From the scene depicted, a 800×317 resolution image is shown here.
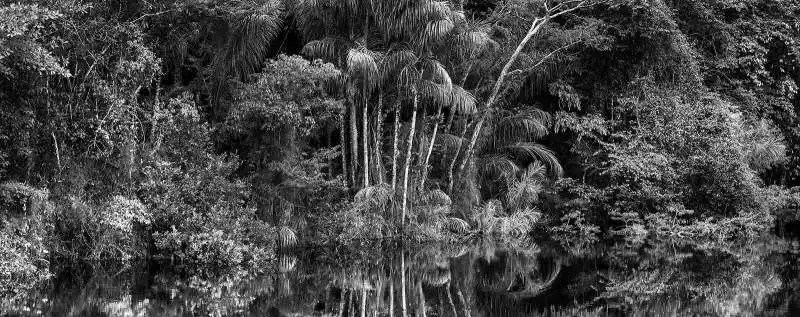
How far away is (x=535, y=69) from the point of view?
23.8m

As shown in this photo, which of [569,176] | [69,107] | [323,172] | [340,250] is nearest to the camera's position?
[69,107]

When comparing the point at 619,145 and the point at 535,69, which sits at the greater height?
the point at 535,69

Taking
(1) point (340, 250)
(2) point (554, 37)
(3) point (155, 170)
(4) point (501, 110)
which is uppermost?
(2) point (554, 37)

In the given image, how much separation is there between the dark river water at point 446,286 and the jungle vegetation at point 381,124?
994 mm

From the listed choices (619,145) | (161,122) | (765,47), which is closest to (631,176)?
(619,145)

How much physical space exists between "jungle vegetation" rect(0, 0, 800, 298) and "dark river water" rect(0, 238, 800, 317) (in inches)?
39.1

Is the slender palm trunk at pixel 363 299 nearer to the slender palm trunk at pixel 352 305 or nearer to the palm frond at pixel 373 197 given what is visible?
the slender palm trunk at pixel 352 305

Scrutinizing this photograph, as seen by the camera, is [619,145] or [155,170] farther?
[619,145]

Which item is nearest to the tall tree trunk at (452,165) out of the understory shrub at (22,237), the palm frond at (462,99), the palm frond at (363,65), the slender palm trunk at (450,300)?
the palm frond at (462,99)

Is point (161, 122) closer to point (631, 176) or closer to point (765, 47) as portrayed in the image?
point (631, 176)

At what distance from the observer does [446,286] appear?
14.8m

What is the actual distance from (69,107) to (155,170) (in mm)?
1896

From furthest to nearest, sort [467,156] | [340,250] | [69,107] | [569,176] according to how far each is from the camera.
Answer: [569,176]
[467,156]
[340,250]
[69,107]

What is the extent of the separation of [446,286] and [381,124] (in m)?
6.71
